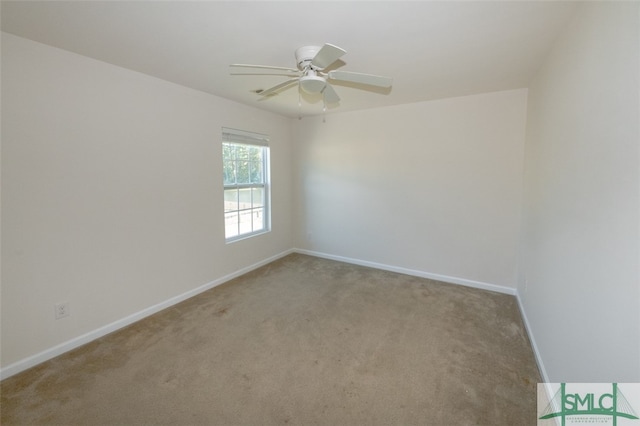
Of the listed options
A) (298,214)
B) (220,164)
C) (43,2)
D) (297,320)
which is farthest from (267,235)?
(43,2)

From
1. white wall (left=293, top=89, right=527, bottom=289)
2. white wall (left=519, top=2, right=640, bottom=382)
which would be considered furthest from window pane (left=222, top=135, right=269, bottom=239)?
white wall (left=519, top=2, right=640, bottom=382)

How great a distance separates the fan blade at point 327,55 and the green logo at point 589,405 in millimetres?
1945

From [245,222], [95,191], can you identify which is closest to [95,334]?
[95,191]

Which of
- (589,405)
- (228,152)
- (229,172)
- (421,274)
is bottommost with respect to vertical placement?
(421,274)

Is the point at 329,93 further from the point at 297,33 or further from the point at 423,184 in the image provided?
the point at 423,184

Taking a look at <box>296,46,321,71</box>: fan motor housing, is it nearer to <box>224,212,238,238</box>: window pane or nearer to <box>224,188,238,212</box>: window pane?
<box>224,188,238,212</box>: window pane

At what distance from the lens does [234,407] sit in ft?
5.62

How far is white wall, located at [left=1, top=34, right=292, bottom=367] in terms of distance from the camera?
1.95 metres

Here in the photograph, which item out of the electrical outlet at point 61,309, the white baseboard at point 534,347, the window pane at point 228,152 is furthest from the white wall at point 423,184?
the electrical outlet at point 61,309

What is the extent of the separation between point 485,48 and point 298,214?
346cm

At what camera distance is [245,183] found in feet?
13.1

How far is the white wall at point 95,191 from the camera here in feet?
6.38

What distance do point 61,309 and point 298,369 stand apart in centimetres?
192

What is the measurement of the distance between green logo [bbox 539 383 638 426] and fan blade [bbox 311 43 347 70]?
1945mm
